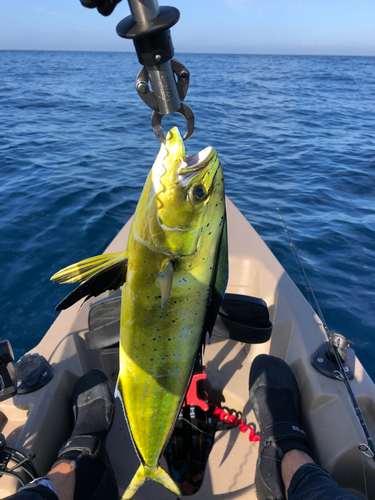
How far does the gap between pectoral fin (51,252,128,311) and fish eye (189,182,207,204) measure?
427 mm

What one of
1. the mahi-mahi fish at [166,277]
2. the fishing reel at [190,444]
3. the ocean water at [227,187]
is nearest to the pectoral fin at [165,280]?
the mahi-mahi fish at [166,277]

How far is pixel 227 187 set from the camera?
8859mm

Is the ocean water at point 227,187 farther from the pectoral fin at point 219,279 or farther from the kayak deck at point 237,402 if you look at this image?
the pectoral fin at point 219,279

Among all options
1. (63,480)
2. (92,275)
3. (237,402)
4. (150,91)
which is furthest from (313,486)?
(150,91)

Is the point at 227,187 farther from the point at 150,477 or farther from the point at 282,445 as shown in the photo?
the point at 150,477

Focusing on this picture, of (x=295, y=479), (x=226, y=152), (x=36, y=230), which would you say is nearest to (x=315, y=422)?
(x=295, y=479)

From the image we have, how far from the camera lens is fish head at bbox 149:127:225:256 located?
4.69 ft

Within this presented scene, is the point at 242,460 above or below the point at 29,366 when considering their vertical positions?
A: below

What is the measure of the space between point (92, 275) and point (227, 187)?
25.7 ft

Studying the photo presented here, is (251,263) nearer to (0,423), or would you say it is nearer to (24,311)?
(0,423)

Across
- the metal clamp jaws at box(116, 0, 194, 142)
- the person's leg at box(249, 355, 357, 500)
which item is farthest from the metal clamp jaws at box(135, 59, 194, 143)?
the person's leg at box(249, 355, 357, 500)

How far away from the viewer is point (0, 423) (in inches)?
96.5

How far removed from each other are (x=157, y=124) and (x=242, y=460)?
2.82 m

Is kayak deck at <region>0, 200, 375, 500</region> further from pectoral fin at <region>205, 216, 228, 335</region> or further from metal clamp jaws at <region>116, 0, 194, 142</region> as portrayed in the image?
metal clamp jaws at <region>116, 0, 194, 142</region>
